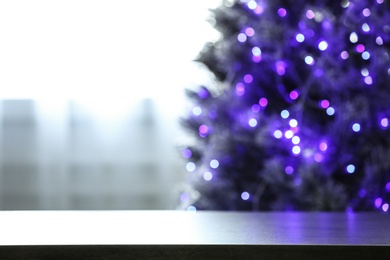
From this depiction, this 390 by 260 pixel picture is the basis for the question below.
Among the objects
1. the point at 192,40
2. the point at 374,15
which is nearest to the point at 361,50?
the point at 374,15

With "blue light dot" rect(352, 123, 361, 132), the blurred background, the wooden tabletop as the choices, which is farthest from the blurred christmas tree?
the blurred background

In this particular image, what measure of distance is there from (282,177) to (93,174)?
0.86 meters

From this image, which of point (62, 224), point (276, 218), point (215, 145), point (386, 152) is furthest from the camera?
point (215, 145)

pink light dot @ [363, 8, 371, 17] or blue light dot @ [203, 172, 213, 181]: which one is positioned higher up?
pink light dot @ [363, 8, 371, 17]

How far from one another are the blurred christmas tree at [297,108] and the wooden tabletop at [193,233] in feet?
0.98

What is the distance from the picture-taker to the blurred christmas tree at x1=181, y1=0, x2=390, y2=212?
156cm

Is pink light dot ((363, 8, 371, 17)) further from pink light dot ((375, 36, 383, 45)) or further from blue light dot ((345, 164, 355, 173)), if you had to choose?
blue light dot ((345, 164, 355, 173))

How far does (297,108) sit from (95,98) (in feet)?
2.75

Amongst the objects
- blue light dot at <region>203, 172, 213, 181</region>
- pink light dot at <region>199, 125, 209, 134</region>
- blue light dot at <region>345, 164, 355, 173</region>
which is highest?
pink light dot at <region>199, 125, 209, 134</region>

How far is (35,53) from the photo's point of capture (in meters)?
2.17

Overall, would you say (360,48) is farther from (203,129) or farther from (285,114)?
(203,129)

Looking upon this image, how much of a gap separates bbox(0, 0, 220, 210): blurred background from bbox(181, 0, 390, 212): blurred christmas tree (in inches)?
16.5

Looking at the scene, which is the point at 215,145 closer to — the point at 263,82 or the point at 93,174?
the point at 263,82

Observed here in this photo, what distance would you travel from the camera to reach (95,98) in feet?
7.16
